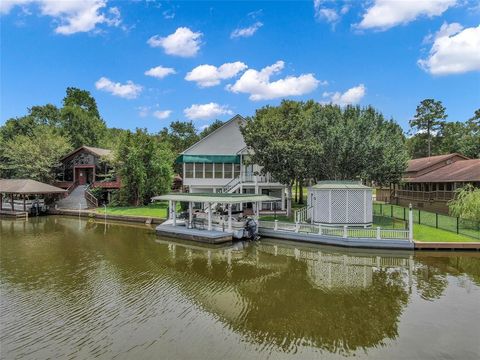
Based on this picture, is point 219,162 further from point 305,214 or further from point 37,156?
point 37,156

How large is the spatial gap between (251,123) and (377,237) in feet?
44.0

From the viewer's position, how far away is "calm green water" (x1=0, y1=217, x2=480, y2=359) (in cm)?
793

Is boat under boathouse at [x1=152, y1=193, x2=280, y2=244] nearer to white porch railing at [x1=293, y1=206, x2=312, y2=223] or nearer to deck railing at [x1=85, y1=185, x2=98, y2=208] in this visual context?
white porch railing at [x1=293, y1=206, x2=312, y2=223]

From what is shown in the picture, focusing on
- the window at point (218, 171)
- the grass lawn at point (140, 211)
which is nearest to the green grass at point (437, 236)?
the window at point (218, 171)

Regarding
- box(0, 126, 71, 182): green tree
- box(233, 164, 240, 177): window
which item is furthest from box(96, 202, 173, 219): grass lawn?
box(0, 126, 71, 182): green tree

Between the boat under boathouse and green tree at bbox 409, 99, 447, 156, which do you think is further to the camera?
green tree at bbox 409, 99, 447, 156

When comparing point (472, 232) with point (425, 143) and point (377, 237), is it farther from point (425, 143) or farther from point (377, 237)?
point (425, 143)

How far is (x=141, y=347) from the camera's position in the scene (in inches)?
313

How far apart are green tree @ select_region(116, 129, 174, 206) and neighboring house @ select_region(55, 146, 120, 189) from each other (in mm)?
5758

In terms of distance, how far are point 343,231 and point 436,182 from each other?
17753mm

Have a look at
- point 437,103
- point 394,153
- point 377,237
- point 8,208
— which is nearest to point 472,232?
point 377,237

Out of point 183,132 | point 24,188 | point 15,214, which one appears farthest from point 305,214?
point 183,132

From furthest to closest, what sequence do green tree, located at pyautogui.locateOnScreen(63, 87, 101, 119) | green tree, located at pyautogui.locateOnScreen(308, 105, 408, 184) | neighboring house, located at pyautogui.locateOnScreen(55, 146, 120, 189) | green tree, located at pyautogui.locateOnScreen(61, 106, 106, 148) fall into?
1. green tree, located at pyautogui.locateOnScreen(63, 87, 101, 119)
2. green tree, located at pyautogui.locateOnScreen(61, 106, 106, 148)
3. neighboring house, located at pyautogui.locateOnScreen(55, 146, 120, 189)
4. green tree, located at pyautogui.locateOnScreen(308, 105, 408, 184)

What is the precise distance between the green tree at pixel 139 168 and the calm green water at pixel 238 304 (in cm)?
1874
